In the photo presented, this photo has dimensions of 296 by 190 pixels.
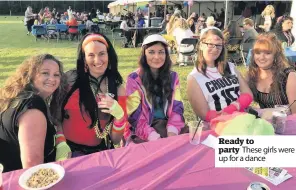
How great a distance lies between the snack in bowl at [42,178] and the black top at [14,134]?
15.9 inches

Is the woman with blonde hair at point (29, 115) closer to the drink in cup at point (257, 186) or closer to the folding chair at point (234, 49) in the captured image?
the drink in cup at point (257, 186)

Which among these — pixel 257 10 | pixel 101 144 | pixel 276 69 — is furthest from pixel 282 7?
pixel 101 144

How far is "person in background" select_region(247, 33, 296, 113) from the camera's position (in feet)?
8.93

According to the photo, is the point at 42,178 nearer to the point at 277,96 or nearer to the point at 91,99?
the point at 91,99

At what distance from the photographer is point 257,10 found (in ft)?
58.2

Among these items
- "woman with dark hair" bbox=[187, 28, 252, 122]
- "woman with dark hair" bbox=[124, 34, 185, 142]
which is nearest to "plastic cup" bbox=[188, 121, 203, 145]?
"woman with dark hair" bbox=[124, 34, 185, 142]

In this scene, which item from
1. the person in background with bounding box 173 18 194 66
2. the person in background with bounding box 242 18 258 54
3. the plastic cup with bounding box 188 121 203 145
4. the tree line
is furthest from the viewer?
the tree line

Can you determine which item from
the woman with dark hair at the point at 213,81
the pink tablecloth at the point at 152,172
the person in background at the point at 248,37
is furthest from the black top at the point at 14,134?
the person in background at the point at 248,37

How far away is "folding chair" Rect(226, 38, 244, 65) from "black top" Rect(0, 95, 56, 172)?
6.27 m

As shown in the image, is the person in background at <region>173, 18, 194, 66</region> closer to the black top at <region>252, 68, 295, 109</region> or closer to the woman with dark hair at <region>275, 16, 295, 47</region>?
A: the woman with dark hair at <region>275, 16, 295, 47</region>

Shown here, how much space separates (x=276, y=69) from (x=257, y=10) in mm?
16808

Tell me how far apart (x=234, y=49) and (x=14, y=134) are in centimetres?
724

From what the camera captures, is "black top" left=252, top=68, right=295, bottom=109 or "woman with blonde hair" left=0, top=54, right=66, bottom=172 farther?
"black top" left=252, top=68, right=295, bottom=109

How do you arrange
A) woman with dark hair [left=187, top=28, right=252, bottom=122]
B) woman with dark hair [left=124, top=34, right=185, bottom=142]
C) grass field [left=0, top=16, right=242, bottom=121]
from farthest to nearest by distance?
1. grass field [left=0, top=16, right=242, bottom=121]
2. woman with dark hair [left=187, top=28, right=252, bottom=122]
3. woman with dark hair [left=124, top=34, right=185, bottom=142]
